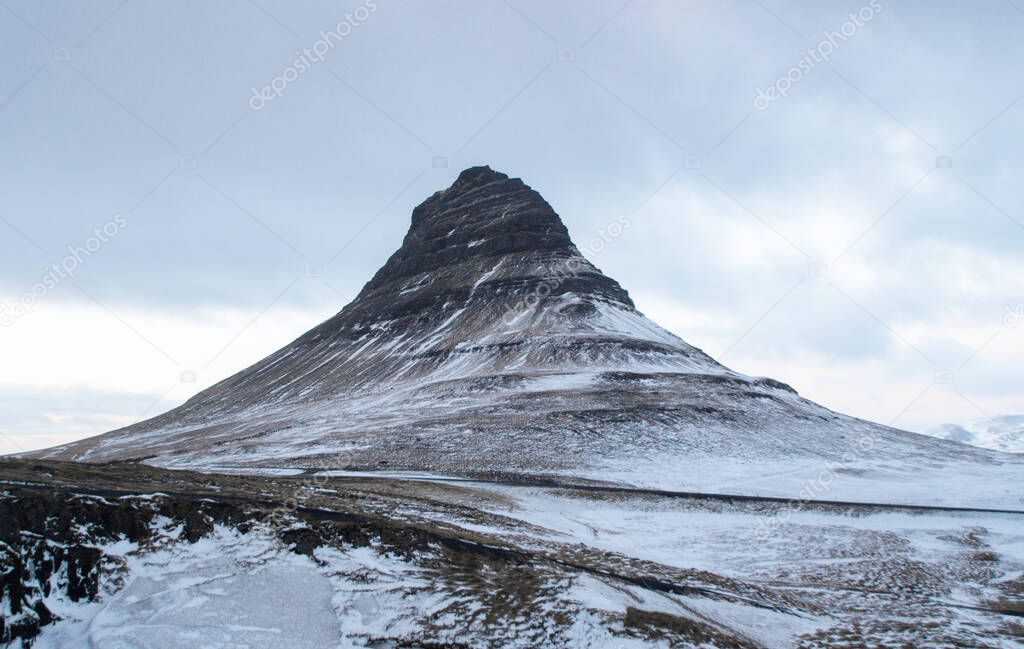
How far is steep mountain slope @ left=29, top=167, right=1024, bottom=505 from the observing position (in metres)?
51.3

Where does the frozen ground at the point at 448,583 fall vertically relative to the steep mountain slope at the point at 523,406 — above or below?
below

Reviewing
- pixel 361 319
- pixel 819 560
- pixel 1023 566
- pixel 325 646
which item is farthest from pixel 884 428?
pixel 361 319

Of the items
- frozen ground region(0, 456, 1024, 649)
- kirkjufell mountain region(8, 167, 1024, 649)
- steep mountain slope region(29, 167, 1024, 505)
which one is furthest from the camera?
steep mountain slope region(29, 167, 1024, 505)

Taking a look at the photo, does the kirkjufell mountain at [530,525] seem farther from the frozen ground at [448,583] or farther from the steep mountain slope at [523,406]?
the steep mountain slope at [523,406]

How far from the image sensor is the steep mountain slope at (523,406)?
51.3m

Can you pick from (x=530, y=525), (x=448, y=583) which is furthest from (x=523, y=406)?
(x=448, y=583)

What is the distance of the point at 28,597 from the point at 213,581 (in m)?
3.34

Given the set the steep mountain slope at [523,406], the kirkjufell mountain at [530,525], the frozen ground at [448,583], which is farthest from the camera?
the steep mountain slope at [523,406]

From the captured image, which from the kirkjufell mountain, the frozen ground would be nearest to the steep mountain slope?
the kirkjufell mountain

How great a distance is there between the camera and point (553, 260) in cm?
13375

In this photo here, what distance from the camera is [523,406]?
66.7 m

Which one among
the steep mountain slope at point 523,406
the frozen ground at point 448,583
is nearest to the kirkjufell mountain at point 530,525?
the frozen ground at point 448,583

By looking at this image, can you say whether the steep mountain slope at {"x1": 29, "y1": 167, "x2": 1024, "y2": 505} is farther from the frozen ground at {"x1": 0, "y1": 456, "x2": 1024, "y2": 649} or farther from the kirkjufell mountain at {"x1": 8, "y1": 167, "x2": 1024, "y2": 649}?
the frozen ground at {"x1": 0, "y1": 456, "x2": 1024, "y2": 649}

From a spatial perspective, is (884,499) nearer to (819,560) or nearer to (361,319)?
(819,560)
